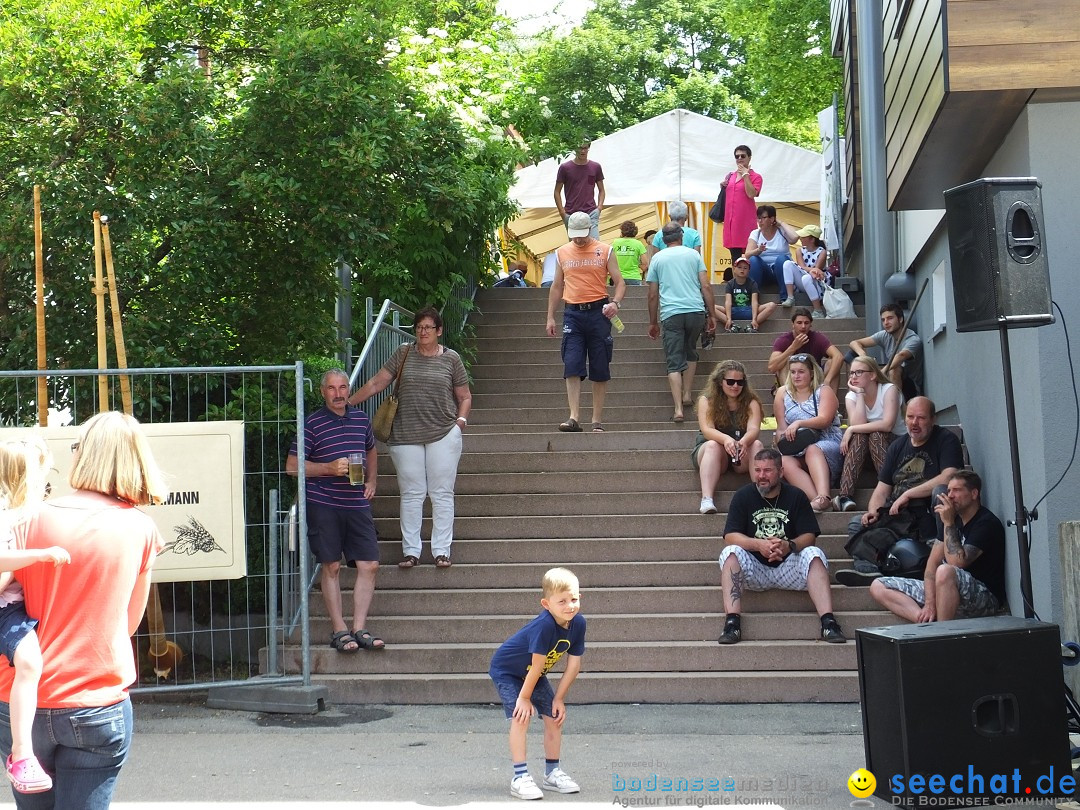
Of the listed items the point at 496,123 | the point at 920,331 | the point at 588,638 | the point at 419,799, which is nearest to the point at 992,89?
the point at 588,638

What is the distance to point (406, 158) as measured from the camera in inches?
403

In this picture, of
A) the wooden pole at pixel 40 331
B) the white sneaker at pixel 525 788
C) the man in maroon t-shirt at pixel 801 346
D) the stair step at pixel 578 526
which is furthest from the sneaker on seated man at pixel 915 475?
the wooden pole at pixel 40 331

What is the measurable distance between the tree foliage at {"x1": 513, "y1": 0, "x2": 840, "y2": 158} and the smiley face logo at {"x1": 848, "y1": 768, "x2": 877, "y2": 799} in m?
22.4

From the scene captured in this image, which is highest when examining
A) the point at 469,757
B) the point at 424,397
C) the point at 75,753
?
the point at 424,397

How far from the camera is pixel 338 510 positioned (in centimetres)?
888

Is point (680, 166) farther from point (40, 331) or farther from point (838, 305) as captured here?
point (40, 331)

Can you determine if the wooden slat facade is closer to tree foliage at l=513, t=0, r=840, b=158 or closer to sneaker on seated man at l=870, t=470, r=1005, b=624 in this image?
sneaker on seated man at l=870, t=470, r=1005, b=624

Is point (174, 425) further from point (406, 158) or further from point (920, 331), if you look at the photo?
point (920, 331)

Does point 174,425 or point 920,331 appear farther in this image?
point 920,331

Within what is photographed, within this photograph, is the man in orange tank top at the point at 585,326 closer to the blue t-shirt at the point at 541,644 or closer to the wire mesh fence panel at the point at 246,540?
the wire mesh fence panel at the point at 246,540

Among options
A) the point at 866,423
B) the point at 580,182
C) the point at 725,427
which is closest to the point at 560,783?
the point at 725,427

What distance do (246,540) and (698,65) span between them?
34.5m

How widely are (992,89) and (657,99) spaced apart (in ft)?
102

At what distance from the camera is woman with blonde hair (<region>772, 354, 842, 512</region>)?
9898 millimetres
